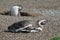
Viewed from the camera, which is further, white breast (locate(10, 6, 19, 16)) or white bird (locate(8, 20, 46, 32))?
white breast (locate(10, 6, 19, 16))

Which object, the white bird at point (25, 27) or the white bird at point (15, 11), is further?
the white bird at point (15, 11)

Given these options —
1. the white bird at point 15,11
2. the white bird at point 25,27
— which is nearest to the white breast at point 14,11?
the white bird at point 15,11

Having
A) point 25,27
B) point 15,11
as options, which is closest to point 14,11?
point 15,11

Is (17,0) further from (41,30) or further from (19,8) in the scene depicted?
(41,30)

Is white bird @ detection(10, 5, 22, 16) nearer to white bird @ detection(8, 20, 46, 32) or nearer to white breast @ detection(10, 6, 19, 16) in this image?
white breast @ detection(10, 6, 19, 16)

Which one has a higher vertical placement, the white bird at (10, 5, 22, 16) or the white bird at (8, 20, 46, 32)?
the white bird at (8, 20, 46, 32)

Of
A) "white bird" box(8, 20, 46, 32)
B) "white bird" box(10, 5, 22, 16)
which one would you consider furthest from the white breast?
"white bird" box(8, 20, 46, 32)

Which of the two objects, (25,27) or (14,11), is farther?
(14,11)

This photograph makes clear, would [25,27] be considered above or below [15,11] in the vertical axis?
above

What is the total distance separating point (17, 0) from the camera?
25.6m

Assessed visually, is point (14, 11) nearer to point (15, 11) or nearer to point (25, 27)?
point (15, 11)

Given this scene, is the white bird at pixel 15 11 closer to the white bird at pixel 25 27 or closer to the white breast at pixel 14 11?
the white breast at pixel 14 11

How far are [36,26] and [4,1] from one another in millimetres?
11604

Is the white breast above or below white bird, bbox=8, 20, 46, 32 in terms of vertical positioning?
below
